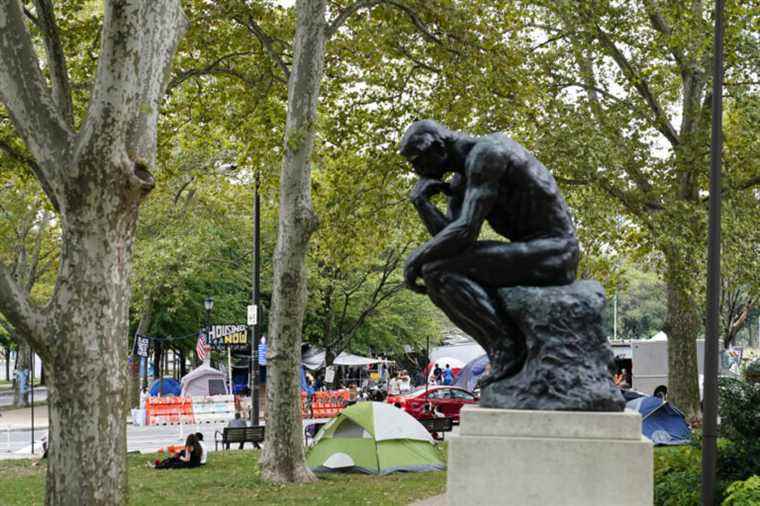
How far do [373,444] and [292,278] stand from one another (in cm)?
403

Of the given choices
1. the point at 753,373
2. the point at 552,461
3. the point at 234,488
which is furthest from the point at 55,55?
the point at 753,373

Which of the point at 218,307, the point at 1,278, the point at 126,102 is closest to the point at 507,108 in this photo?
the point at 126,102

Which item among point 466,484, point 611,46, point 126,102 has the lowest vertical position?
point 466,484

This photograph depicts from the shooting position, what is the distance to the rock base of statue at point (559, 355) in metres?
6.36

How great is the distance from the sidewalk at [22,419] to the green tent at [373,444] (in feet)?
45.9

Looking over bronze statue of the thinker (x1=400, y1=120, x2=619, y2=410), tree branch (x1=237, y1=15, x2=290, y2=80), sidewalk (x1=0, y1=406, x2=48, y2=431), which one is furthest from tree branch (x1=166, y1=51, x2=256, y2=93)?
sidewalk (x1=0, y1=406, x2=48, y2=431)

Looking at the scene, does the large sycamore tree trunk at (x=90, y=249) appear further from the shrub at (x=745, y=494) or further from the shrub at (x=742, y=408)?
the shrub at (x=742, y=408)

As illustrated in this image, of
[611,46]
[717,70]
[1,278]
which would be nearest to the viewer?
[1,278]

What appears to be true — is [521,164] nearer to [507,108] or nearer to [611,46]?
[507,108]

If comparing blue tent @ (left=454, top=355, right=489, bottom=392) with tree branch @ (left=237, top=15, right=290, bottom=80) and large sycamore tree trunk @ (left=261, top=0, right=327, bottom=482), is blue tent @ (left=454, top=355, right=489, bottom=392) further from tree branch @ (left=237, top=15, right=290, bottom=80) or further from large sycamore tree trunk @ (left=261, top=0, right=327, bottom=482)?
large sycamore tree trunk @ (left=261, top=0, right=327, bottom=482)

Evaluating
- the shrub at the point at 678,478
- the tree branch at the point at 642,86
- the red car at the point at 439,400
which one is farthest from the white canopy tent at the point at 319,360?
the shrub at the point at 678,478

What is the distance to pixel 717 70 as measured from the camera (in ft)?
35.1

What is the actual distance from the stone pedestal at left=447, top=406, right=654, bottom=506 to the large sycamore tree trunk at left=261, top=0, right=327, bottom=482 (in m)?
9.34

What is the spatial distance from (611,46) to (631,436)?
16650 millimetres
